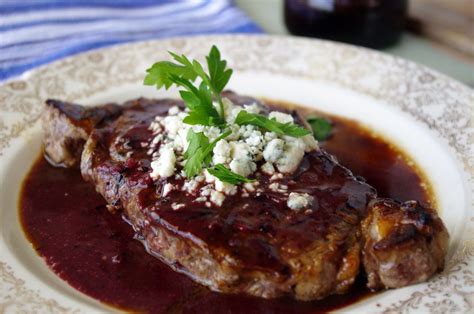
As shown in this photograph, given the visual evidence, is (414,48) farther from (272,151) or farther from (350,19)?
(272,151)

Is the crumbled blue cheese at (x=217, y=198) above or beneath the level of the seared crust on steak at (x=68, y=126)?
above

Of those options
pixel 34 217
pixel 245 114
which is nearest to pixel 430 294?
pixel 245 114

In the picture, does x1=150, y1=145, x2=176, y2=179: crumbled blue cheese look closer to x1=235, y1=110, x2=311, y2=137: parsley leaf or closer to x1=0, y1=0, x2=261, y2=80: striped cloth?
x1=235, y1=110, x2=311, y2=137: parsley leaf

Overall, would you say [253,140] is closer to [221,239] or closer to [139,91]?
[221,239]

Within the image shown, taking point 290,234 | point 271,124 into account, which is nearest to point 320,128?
point 271,124

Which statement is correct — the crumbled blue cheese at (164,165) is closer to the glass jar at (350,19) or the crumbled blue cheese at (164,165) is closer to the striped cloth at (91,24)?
the striped cloth at (91,24)

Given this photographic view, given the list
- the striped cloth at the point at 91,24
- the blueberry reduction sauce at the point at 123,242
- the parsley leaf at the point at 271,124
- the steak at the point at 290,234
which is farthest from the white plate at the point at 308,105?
the parsley leaf at the point at 271,124
